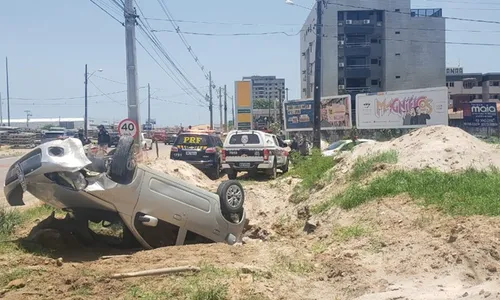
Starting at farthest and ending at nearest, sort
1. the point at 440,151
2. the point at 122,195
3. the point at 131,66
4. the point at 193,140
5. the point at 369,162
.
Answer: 1. the point at 193,140
2. the point at 131,66
3. the point at 369,162
4. the point at 440,151
5. the point at 122,195

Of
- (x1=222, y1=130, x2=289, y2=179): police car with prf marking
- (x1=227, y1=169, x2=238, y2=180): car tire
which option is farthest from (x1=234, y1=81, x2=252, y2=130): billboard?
(x1=222, y1=130, x2=289, y2=179): police car with prf marking

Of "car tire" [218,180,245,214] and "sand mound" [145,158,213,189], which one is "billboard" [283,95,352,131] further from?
"car tire" [218,180,245,214]

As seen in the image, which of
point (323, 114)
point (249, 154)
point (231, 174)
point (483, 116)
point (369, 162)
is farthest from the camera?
point (323, 114)

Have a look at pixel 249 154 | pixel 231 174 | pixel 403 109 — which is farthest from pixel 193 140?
pixel 403 109

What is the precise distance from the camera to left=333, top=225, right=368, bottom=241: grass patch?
752 cm

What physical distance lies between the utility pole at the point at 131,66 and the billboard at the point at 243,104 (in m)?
46.0

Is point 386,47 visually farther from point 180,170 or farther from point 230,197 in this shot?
point 230,197

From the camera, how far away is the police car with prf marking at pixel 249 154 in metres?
20.0

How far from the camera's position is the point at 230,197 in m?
8.69

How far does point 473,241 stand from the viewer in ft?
19.6

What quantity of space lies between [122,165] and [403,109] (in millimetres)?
30460

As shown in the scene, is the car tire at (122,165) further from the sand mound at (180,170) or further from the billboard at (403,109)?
the billboard at (403,109)

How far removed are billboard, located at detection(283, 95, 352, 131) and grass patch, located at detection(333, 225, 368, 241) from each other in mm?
33722

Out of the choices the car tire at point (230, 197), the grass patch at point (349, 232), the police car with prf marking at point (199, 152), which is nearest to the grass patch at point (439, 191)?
the grass patch at point (349, 232)
